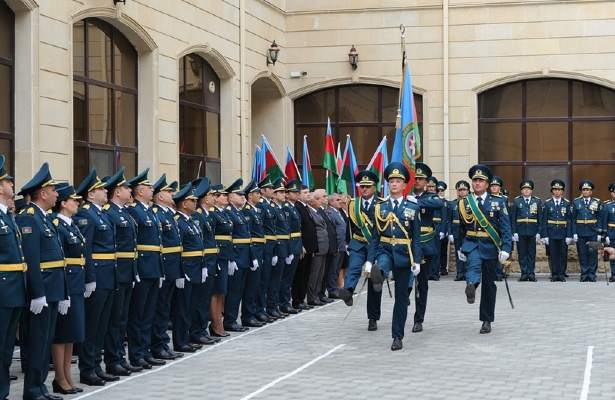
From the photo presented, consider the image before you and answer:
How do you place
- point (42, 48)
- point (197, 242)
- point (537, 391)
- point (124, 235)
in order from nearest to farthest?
point (537, 391), point (124, 235), point (197, 242), point (42, 48)

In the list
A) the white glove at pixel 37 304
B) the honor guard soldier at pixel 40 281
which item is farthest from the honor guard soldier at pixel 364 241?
the white glove at pixel 37 304

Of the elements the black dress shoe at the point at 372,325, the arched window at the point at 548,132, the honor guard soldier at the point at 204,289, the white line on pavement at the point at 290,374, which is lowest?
the white line on pavement at the point at 290,374

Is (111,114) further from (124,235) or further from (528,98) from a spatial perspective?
(528,98)

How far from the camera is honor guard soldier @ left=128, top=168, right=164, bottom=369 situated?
10562 millimetres

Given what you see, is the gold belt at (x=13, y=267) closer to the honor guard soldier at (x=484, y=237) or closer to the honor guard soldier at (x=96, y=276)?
the honor guard soldier at (x=96, y=276)

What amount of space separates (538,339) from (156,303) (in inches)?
171

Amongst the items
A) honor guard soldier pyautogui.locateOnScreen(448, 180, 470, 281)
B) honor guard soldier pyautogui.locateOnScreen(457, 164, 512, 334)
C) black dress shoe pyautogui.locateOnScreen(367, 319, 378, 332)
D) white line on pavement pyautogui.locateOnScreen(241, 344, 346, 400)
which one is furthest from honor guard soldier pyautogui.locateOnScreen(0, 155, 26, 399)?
honor guard soldier pyautogui.locateOnScreen(448, 180, 470, 281)

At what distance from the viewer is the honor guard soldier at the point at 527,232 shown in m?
21.4

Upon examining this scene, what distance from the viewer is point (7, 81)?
14.8 meters

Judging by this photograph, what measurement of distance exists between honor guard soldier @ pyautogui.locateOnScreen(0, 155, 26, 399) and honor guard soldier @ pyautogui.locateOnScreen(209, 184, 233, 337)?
426 cm

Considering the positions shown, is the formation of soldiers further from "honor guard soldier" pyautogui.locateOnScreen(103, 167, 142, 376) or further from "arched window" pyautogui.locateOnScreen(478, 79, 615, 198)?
"arched window" pyautogui.locateOnScreen(478, 79, 615, 198)

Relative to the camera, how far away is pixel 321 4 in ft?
83.9

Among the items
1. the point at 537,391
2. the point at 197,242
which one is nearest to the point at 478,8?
the point at 197,242

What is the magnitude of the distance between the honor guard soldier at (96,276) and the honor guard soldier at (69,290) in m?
0.18
